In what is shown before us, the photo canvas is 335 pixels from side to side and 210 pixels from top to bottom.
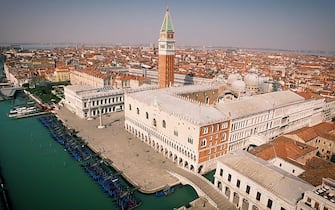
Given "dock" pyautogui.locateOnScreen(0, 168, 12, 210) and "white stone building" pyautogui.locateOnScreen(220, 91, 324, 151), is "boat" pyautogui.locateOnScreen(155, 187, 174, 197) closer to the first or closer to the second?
"white stone building" pyautogui.locateOnScreen(220, 91, 324, 151)

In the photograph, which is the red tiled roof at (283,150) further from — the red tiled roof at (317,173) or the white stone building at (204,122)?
the white stone building at (204,122)

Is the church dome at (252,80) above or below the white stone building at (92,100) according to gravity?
above

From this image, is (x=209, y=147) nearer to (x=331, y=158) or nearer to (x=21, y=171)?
(x=331, y=158)

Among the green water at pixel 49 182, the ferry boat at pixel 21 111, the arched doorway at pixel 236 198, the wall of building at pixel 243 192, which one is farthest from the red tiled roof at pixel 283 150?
the ferry boat at pixel 21 111

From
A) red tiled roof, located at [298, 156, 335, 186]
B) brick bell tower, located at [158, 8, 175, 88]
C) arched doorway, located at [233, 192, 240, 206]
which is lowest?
arched doorway, located at [233, 192, 240, 206]

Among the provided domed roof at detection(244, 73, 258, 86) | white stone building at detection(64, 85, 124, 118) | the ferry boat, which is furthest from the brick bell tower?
the ferry boat

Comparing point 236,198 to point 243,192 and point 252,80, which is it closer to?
point 243,192

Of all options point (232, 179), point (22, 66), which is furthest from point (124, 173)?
point (22, 66)
